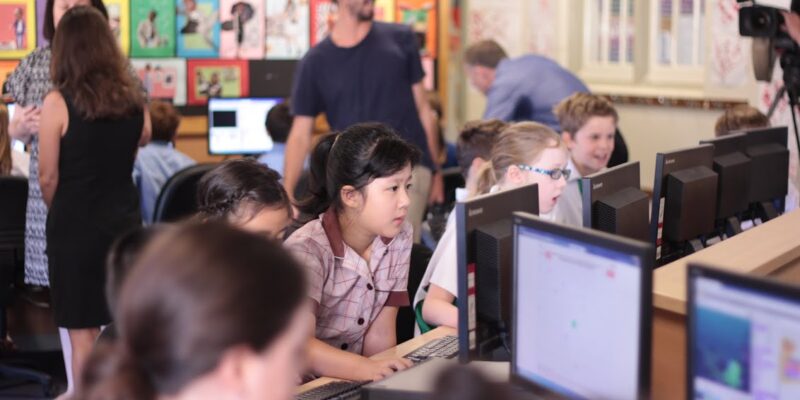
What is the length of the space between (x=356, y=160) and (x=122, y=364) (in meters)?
1.56

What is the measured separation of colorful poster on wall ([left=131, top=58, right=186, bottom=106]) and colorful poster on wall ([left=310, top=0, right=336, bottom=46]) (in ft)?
2.71

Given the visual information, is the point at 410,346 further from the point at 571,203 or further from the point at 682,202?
the point at 571,203

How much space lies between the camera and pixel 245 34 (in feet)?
21.8

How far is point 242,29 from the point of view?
6637 millimetres

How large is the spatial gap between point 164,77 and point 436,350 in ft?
13.5

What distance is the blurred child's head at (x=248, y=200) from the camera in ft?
8.86

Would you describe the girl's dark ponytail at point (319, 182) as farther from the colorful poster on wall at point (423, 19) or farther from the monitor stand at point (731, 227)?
the colorful poster on wall at point (423, 19)

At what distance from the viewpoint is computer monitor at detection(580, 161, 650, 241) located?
2.58 m

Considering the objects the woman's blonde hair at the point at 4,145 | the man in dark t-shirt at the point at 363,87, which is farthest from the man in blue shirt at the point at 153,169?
the man in dark t-shirt at the point at 363,87

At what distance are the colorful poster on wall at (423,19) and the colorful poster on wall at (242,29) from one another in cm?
95

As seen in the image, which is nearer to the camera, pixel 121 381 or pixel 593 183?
pixel 121 381

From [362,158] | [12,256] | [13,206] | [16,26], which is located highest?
[16,26]

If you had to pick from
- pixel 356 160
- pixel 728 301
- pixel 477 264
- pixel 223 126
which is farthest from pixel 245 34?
pixel 728 301

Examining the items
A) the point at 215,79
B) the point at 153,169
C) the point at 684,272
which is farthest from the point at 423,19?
the point at 684,272
